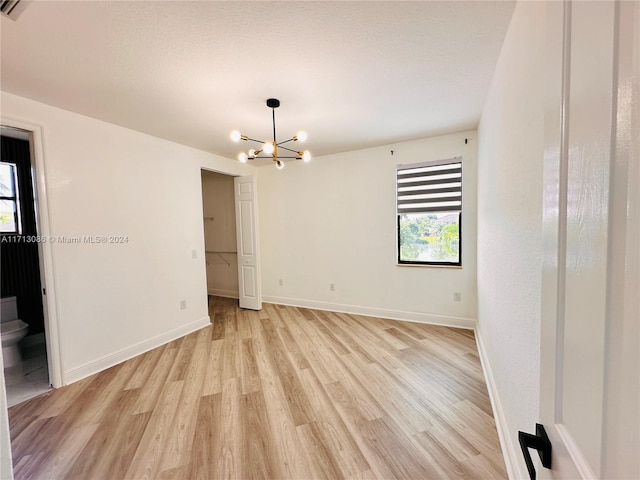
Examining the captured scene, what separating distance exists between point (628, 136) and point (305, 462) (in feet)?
6.74

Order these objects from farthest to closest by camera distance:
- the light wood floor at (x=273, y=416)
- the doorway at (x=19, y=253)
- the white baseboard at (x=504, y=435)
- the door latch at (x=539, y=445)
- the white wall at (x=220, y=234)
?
the white wall at (x=220, y=234) → the doorway at (x=19, y=253) → the light wood floor at (x=273, y=416) → the white baseboard at (x=504, y=435) → the door latch at (x=539, y=445)

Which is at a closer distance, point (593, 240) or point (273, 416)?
point (593, 240)

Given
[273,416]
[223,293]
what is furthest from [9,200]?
[273,416]

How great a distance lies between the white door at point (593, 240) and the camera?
1.21 feet

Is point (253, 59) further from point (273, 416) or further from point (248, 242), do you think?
point (248, 242)

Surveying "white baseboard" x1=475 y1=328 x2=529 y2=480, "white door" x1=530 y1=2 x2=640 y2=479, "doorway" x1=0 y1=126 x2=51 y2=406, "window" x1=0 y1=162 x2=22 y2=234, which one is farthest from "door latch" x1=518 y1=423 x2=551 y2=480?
"window" x1=0 y1=162 x2=22 y2=234

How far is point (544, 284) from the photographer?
26.2 inches

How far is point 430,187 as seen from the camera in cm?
379

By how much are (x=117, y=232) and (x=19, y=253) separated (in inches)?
74.5

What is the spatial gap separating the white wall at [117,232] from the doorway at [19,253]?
1095 millimetres

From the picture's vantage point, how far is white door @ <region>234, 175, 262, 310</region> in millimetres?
4660

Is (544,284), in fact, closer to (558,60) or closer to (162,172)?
(558,60)

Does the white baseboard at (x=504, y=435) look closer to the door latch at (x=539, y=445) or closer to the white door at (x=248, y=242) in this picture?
the door latch at (x=539, y=445)

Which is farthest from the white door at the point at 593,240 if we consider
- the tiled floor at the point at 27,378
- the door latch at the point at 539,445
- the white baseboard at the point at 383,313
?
the tiled floor at the point at 27,378
